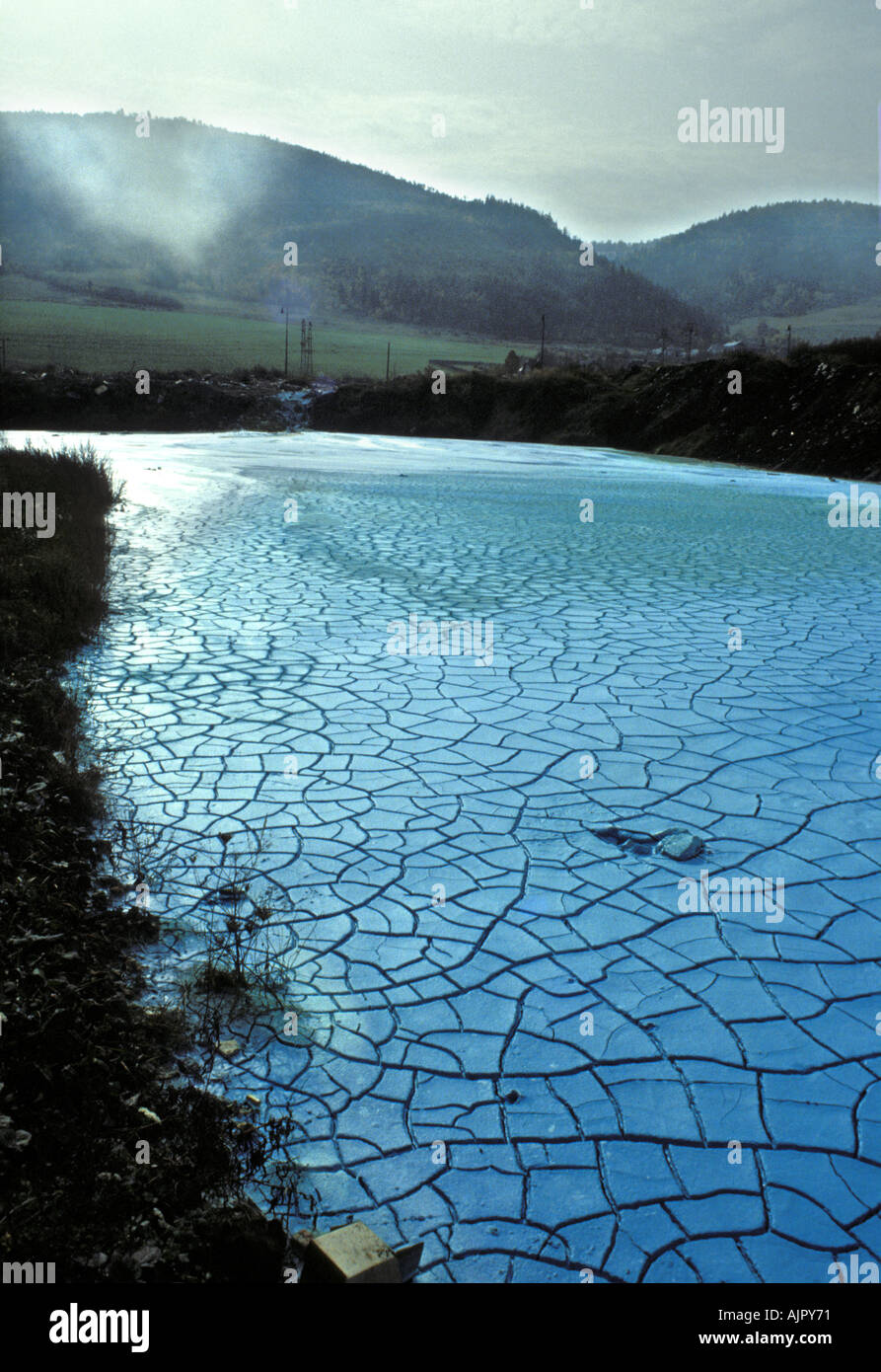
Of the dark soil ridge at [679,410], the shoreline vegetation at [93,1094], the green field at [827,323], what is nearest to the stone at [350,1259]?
the shoreline vegetation at [93,1094]

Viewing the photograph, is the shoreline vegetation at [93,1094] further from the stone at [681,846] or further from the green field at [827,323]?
the green field at [827,323]

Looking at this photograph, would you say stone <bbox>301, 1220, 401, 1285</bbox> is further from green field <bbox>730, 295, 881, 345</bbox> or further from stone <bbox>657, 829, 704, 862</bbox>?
green field <bbox>730, 295, 881, 345</bbox>

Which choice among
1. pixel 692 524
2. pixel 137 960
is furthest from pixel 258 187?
pixel 137 960

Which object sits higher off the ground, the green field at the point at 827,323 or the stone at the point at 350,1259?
the green field at the point at 827,323

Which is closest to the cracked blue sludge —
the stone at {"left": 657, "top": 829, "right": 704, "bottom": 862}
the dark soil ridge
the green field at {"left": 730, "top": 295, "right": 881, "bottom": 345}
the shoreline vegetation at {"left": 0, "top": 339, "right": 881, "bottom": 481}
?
the stone at {"left": 657, "top": 829, "right": 704, "bottom": 862}

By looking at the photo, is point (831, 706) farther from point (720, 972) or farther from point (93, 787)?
point (93, 787)
